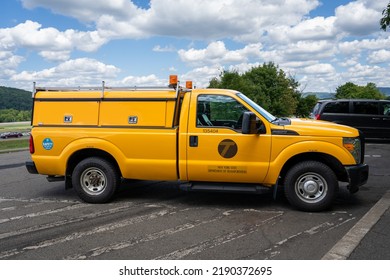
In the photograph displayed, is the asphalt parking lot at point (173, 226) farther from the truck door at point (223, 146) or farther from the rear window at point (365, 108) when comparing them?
the rear window at point (365, 108)

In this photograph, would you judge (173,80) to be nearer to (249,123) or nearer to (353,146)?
(249,123)

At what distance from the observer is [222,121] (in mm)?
6352

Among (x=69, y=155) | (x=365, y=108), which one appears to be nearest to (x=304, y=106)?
(x=365, y=108)

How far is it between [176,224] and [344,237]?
2.25 m

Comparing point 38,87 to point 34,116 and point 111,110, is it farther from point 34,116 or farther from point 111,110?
point 111,110

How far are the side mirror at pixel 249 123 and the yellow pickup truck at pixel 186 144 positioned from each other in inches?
0.6

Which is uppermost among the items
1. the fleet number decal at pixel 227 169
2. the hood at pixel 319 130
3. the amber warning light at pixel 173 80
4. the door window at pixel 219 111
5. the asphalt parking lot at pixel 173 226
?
the amber warning light at pixel 173 80

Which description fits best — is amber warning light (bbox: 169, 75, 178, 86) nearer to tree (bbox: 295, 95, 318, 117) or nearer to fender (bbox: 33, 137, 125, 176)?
fender (bbox: 33, 137, 125, 176)

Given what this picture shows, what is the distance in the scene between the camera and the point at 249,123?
5785 mm

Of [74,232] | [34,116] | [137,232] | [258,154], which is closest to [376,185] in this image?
[258,154]

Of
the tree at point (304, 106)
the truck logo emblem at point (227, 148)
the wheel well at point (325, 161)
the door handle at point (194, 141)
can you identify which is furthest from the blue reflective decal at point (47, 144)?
the tree at point (304, 106)

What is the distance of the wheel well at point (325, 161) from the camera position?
233 inches

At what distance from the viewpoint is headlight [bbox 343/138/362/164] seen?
5.82m

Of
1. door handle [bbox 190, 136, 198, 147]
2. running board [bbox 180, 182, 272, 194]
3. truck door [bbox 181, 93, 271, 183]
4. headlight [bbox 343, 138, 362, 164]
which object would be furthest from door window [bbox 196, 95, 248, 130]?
headlight [bbox 343, 138, 362, 164]
